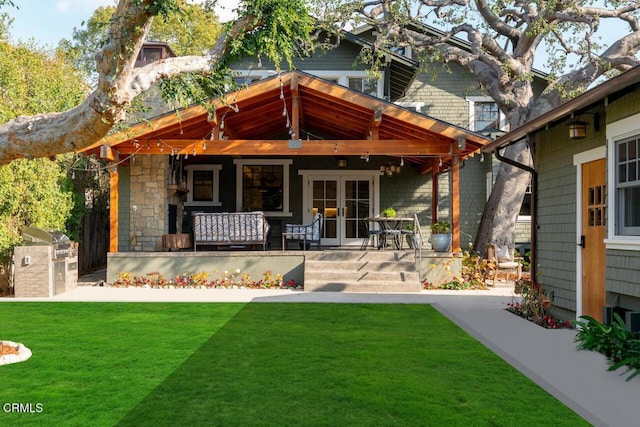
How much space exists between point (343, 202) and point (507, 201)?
4034 mm

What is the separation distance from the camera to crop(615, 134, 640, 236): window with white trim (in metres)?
6.15

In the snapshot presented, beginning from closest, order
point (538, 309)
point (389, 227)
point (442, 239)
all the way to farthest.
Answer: point (538, 309)
point (442, 239)
point (389, 227)

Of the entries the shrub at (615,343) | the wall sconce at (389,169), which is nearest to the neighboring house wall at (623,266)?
the shrub at (615,343)

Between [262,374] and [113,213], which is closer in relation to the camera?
Answer: [262,374]

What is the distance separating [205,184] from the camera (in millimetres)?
15414

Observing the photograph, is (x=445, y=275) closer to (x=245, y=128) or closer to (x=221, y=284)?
(x=221, y=284)

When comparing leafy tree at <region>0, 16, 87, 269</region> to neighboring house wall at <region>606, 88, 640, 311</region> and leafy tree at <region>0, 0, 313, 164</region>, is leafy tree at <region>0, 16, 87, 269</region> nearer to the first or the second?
leafy tree at <region>0, 0, 313, 164</region>

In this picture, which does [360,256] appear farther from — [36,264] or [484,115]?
[484,115]

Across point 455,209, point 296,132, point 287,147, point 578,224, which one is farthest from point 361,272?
point 578,224

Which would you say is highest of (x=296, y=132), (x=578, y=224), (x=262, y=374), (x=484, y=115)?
(x=484, y=115)

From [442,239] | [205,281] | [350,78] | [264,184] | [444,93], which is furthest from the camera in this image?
[444,93]

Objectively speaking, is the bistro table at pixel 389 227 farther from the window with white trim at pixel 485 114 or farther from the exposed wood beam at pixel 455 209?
the window with white trim at pixel 485 114

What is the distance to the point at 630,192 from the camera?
20.8 ft

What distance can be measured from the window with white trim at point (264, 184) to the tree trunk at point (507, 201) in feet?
16.8
